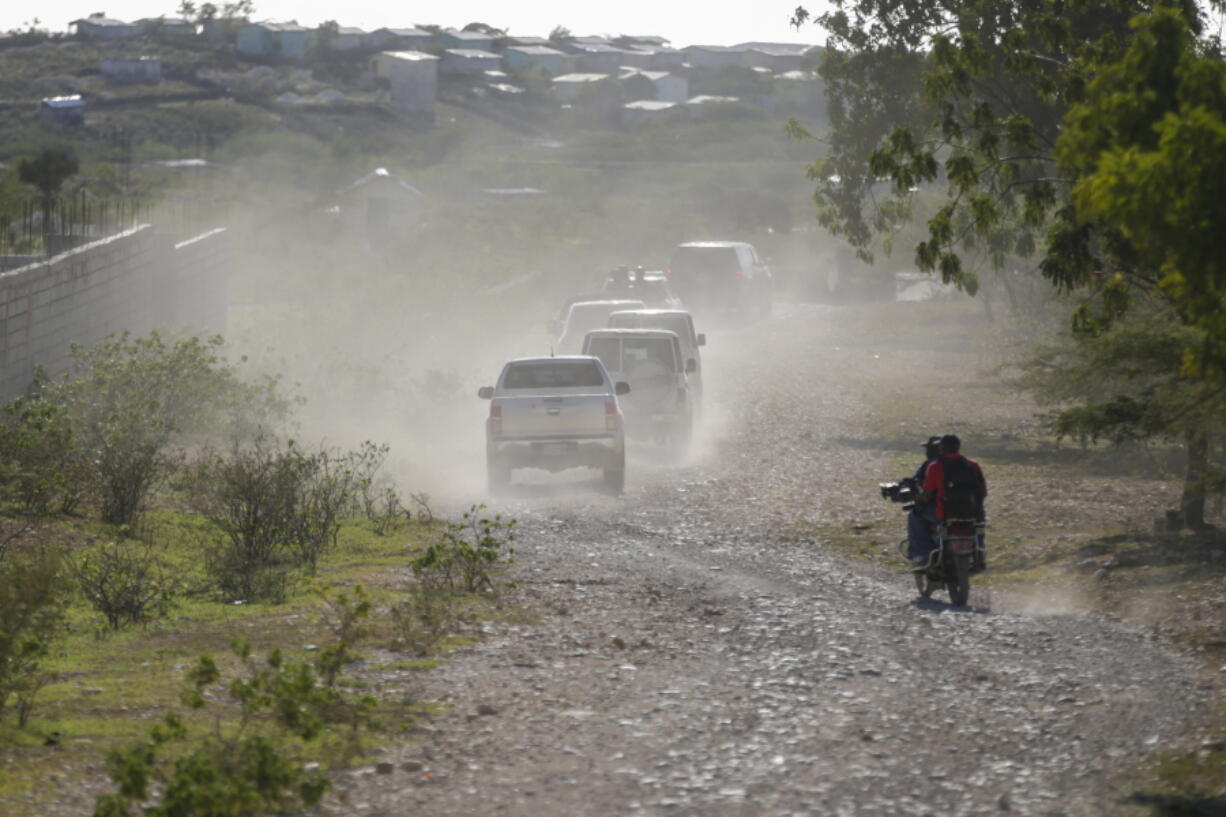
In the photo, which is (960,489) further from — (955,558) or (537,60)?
(537,60)

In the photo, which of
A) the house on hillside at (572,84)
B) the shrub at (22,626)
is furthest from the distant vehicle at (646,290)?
the house on hillside at (572,84)

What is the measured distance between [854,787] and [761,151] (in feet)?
367

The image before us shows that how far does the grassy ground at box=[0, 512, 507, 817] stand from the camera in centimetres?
761

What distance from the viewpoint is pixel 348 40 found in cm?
16362

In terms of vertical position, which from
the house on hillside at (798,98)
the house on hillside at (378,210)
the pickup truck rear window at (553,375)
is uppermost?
the house on hillside at (798,98)

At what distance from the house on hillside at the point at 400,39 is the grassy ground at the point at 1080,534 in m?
136

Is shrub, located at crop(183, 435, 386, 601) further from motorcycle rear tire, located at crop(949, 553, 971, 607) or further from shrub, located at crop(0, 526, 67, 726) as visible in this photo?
motorcycle rear tire, located at crop(949, 553, 971, 607)

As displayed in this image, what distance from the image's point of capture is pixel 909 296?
209 ft

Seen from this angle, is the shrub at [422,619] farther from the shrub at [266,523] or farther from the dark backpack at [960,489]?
the dark backpack at [960,489]

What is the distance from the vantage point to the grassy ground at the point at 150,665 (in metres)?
7.61

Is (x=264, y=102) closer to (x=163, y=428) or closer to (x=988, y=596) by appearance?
(x=163, y=428)

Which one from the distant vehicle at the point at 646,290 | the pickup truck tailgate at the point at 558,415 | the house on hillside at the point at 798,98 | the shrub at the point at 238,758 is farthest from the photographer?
the house on hillside at the point at 798,98

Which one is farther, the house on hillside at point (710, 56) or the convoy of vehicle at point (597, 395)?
the house on hillside at point (710, 56)

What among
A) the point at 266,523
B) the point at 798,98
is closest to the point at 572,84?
the point at 798,98
